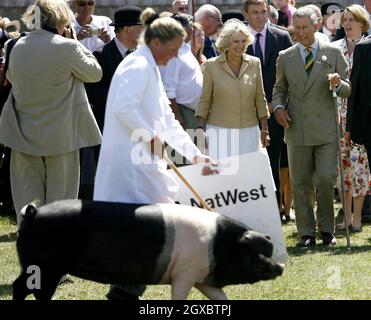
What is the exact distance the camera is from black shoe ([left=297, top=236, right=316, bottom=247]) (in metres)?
11.4

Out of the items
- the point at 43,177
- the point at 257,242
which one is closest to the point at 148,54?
the point at 257,242

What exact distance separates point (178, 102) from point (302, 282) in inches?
123

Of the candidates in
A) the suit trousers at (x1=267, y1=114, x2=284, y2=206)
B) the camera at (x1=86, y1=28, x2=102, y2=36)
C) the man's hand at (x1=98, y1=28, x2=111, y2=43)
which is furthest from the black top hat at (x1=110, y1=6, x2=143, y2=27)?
the suit trousers at (x1=267, y1=114, x2=284, y2=206)

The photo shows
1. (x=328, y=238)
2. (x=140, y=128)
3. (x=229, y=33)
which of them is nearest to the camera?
(x=140, y=128)

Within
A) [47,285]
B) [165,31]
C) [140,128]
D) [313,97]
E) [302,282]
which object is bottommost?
[302,282]

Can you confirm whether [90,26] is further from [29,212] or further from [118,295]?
[29,212]

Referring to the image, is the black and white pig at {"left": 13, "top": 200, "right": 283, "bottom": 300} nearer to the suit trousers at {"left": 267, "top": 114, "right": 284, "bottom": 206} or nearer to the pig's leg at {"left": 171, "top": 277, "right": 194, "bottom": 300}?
the pig's leg at {"left": 171, "top": 277, "right": 194, "bottom": 300}

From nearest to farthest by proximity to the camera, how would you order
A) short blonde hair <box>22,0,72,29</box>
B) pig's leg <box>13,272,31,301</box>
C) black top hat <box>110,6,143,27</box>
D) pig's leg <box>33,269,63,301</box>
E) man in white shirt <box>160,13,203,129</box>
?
1. pig's leg <box>33,269,63,301</box>
2. pig's leg <box>13,272,31,301</box>
3. short blonde hair <box>22,0,72,29</box>
4. man in white shirt <box>160,13,203,129</box>
5. black top hat <box>110,6,143,27</box>

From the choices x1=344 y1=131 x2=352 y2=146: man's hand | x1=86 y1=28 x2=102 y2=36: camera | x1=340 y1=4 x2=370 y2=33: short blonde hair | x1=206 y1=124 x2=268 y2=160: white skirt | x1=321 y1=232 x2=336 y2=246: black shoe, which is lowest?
x1=321 y1=232 x2=336 y2=246: black shoe

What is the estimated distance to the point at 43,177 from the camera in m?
9.66

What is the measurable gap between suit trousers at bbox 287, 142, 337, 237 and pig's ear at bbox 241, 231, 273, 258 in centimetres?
379

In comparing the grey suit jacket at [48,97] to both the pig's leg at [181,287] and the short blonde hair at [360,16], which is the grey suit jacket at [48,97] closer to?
the pig's leg at [181,287]

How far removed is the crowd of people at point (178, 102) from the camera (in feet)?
26.4

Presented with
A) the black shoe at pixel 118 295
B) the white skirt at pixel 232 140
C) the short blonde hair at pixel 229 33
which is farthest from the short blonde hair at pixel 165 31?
the white skirt at pixel 232 140
